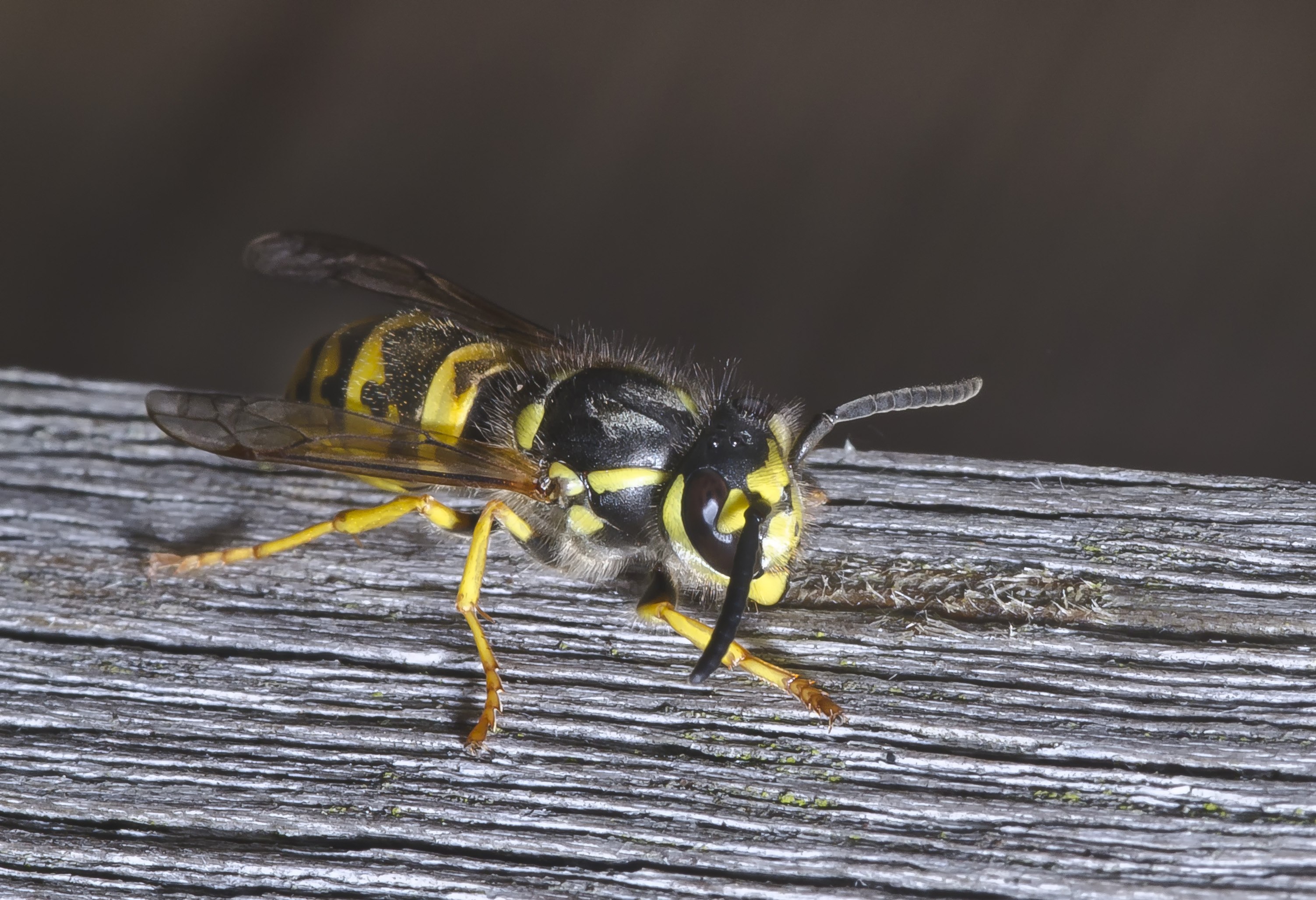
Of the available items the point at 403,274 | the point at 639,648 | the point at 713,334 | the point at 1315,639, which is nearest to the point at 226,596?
the point at 639,648

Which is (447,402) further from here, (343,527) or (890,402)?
(890,402)

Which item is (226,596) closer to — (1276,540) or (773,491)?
(773,491)

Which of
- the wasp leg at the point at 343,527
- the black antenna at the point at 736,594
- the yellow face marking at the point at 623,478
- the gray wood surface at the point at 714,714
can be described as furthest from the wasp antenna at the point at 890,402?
the wasp leg at the point at 343,527

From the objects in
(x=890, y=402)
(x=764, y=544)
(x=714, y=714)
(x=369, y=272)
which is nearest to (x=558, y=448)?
(x=764, y=544)

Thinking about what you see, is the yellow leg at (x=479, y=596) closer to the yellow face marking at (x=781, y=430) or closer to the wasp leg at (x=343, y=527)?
the wasp leg at (x=343, y=527)

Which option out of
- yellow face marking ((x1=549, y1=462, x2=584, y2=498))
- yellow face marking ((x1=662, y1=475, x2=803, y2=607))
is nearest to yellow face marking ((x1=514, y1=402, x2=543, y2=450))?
yellow face marking ((x1=549, y1=462, x2=584, y2=498))
